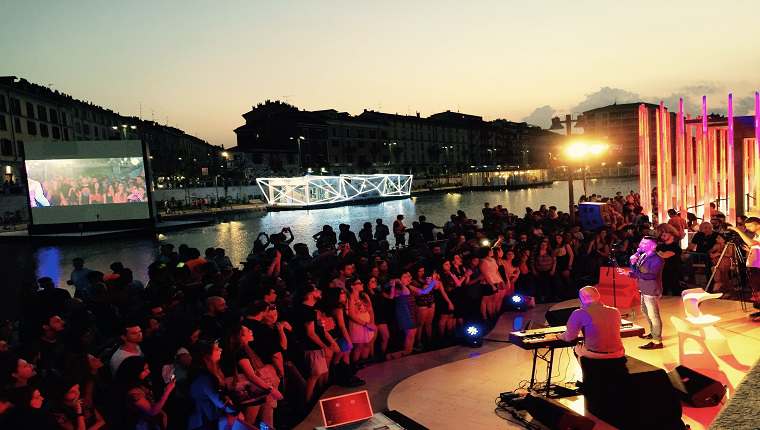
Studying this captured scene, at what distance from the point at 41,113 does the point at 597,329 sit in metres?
66.5

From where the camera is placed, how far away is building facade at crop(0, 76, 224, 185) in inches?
2031

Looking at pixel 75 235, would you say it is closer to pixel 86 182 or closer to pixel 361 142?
pixel 86 182

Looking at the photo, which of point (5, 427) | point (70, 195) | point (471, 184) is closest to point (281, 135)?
point (471, 184)

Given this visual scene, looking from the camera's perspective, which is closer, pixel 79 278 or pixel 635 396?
pixel 635 396

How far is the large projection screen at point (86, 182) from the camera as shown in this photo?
3031 centimetres

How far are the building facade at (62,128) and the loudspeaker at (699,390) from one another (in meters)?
38.7

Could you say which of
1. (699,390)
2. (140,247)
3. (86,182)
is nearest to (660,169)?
(699,390)

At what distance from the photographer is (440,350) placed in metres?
8.12

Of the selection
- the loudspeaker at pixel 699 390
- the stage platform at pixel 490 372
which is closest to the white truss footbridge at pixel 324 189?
the stage platform at pixel 490 372

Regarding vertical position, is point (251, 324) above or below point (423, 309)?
above

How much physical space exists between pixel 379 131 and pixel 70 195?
6688 cm

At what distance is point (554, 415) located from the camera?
5047mm

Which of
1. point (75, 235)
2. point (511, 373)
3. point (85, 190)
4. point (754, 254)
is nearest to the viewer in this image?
point (511, 373)

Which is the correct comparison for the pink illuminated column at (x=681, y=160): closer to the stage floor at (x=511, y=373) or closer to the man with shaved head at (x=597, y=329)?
the stage floor at (x=511, y=373)
